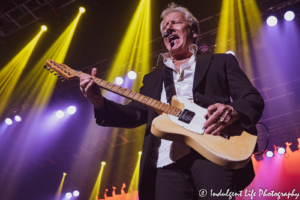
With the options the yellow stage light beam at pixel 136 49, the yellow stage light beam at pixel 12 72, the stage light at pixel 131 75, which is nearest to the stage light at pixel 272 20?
the yellow stage light beam at pixel 136 49

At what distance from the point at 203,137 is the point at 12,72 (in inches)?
330

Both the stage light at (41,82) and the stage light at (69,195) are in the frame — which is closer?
the stage light at (41,82)

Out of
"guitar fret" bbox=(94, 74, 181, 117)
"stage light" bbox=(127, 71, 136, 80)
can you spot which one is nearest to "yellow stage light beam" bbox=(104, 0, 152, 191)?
"stage light" bbox=(127, 71, 136, 80)

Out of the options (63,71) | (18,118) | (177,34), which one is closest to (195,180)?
(63,71)

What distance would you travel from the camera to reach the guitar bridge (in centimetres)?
186

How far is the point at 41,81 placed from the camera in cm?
852

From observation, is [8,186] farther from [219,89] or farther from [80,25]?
[219,89]

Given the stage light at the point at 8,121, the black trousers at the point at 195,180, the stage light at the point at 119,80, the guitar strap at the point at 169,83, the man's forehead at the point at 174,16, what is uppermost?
the stage light at the point at 119,80

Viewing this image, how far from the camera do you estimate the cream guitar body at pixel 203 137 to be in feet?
5.20

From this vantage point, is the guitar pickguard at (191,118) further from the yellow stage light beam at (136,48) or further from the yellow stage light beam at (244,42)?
the yellow stage light beam at (136,48)

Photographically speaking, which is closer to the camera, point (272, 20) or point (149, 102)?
point (149, 102)

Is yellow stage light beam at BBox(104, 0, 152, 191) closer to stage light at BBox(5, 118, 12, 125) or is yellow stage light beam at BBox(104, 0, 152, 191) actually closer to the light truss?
the light truss

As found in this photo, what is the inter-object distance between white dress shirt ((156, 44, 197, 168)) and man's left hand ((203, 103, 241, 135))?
256mm

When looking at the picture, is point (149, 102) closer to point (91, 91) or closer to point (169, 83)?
point (169, 83)
